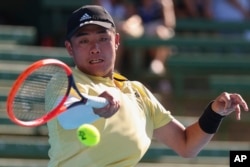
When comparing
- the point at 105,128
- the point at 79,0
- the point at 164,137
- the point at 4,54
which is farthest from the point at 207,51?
the point at 105,128

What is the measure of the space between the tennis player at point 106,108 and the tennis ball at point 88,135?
117 mm

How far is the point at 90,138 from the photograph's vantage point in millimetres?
3473

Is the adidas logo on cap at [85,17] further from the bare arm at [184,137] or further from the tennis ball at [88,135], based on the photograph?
the bare arm at [184,137]

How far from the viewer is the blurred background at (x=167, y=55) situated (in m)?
7.60

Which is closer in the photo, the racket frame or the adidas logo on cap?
the racket frame

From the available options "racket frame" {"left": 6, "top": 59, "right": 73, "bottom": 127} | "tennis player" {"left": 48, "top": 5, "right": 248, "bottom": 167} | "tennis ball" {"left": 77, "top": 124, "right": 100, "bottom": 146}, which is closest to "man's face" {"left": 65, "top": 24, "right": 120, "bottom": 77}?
"tennis player" {"left": 48, "top": 5, "right": 248, "bottom": 167}

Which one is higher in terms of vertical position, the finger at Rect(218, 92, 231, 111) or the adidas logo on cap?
the adidas logo on cap

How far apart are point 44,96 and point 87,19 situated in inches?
16.7

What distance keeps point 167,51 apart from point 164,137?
15.4 feet

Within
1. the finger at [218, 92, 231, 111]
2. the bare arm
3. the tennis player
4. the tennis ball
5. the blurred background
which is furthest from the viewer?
the blurred background

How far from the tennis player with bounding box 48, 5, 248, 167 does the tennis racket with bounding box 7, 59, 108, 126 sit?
0.07m

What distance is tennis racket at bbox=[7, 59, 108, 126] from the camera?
142 inches

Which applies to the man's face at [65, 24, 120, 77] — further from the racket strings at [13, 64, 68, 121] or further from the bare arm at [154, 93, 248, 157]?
the bare arm at [154, 93, 248, 157]

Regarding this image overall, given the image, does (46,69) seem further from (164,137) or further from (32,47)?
(32,47)
